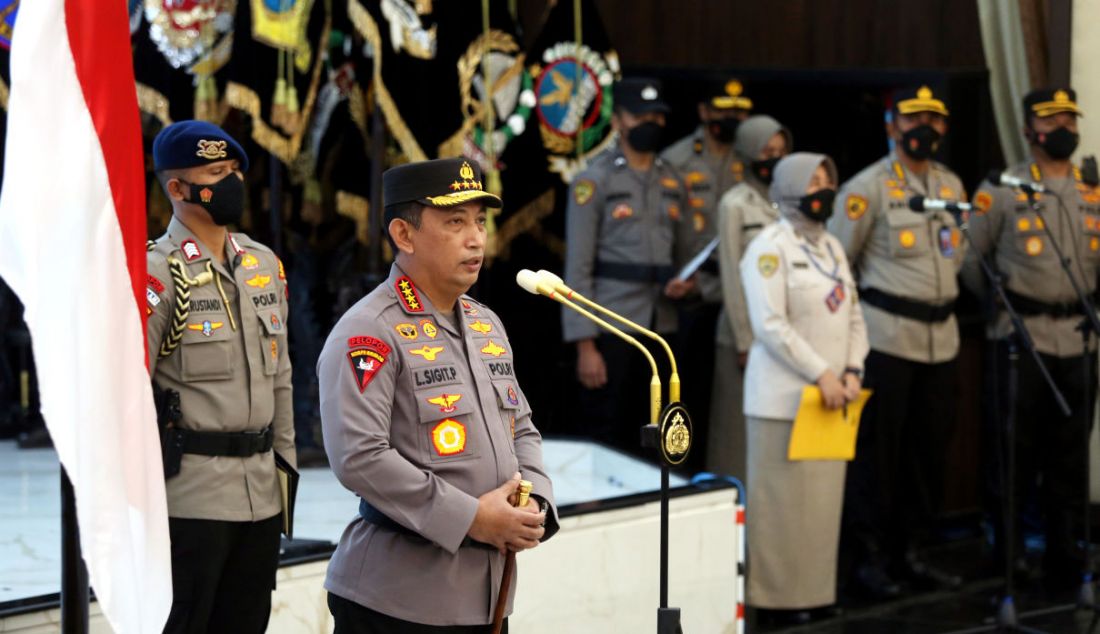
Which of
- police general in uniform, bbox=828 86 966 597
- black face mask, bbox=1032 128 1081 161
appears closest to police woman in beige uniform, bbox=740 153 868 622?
police general in uniform, bbox=828 86 966 597

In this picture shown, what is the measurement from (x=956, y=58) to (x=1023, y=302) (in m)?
1.35

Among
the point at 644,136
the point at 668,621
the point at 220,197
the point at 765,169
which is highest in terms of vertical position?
the point at 644,136

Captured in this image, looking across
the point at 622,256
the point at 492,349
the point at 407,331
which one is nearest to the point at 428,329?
the point at 407,331

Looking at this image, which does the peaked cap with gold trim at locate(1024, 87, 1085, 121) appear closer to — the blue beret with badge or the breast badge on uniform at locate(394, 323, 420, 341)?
the blue beret with badge

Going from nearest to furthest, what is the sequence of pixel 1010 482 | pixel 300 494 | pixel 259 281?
pixel 259 281, pixel 1010 482, pixel 300 494

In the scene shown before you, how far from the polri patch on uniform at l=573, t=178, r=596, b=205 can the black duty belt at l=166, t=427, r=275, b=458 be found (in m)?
2.57

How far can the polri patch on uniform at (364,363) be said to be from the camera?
2.35 meters

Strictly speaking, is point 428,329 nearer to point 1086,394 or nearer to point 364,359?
point 364,359

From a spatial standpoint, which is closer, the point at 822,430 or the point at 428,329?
the point at 428,329

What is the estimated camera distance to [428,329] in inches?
96.3

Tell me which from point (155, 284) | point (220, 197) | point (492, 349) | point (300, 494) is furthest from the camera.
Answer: point (300, 494)

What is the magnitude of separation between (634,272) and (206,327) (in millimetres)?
2641

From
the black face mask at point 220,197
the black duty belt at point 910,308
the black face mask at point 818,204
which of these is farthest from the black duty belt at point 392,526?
the black duty belt at point 910,308

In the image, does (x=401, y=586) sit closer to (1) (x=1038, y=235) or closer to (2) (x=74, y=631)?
(2) (x=74, y=631)
